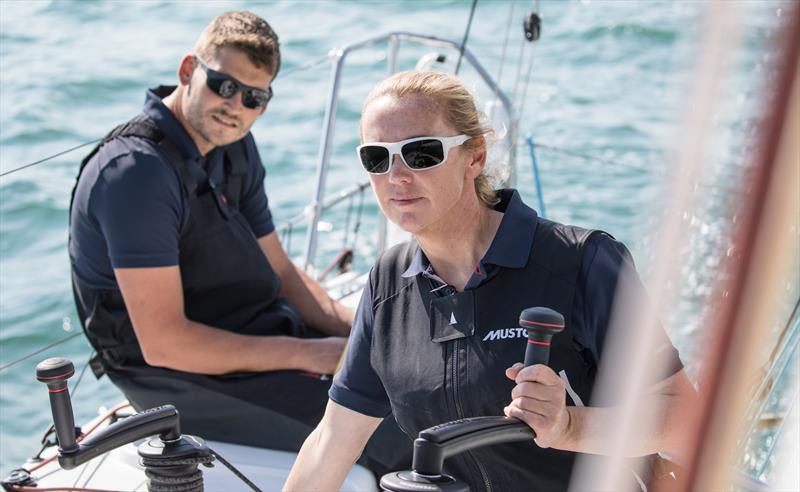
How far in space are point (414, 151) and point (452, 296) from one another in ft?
0.73

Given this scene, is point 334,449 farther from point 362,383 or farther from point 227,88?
point 227,88

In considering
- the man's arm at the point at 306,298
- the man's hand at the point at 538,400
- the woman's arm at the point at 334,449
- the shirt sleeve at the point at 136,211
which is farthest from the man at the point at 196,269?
the man's hand at the point at 538,400

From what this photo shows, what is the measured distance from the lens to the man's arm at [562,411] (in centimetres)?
112

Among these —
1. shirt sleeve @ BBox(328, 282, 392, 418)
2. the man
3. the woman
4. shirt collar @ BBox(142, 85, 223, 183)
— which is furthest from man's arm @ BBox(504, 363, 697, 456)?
shirt collar @ BBox(142, 85, 223, 183)

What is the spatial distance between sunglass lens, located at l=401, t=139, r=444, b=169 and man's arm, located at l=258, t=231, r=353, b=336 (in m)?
1.17

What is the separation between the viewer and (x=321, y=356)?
2.29 m

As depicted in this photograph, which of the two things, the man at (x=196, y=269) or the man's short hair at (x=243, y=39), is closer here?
the man at (x=196, y=269)

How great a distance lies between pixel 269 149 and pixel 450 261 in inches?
207

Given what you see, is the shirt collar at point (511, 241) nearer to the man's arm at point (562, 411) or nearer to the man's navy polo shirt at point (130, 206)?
the man's arm at point (562, 411)

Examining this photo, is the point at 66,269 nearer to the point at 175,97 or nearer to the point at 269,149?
the point at 269,149

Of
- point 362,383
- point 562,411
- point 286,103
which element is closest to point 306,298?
point 362,383

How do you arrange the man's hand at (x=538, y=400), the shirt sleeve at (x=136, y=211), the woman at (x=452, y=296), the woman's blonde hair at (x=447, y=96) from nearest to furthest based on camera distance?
the man's hand at (x=538, y=400)
the woman at (x=452, y=296)
the woman's blonde hair at (x=447, y=96)
the shirt sleeve at (x=136, y=211)

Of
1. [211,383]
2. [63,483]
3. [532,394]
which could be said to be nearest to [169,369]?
[211,383]

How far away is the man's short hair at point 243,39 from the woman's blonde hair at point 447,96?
31.7 inches
